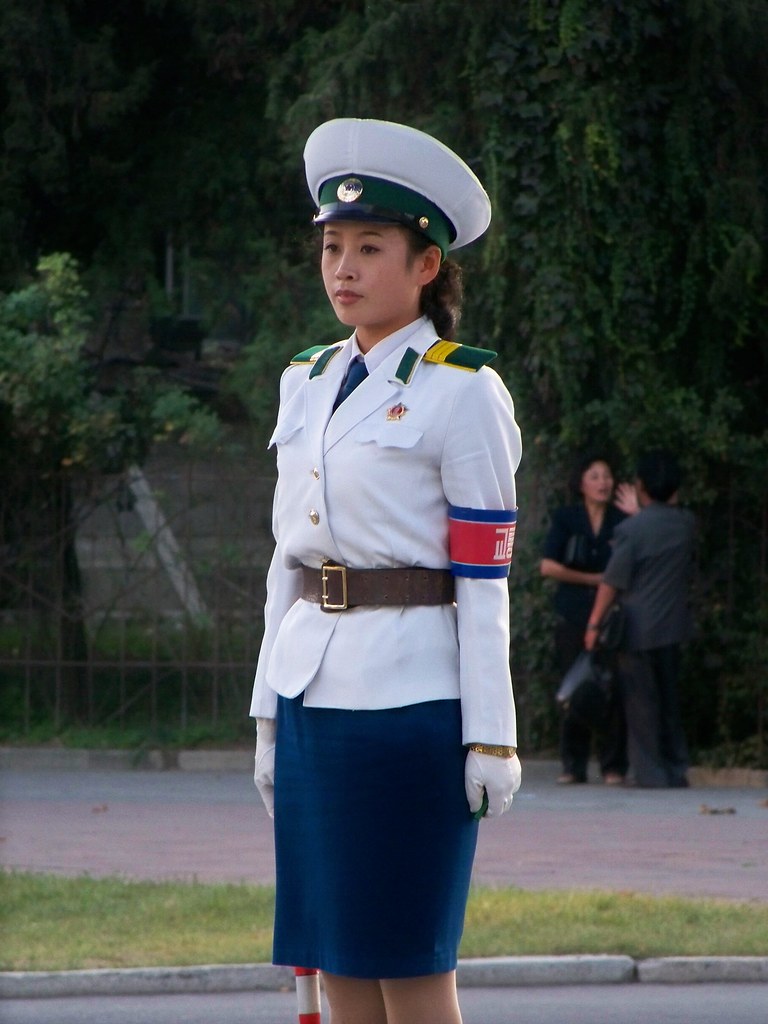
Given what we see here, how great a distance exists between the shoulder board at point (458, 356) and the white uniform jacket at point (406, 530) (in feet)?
0.05

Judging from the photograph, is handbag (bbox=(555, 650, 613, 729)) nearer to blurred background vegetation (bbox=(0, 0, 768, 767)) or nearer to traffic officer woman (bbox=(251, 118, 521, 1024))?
blurred background vegetation (bbox=(0, 0, 768, 767))

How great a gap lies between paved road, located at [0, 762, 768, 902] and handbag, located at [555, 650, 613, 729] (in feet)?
1.51

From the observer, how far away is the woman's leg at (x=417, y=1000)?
3348 millimetres

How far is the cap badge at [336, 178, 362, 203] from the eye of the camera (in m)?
3.48

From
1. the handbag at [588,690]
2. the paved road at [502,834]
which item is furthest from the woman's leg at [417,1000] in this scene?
the handbag at [588,690]

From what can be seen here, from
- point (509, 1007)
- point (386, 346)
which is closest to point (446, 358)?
point (386, 346)

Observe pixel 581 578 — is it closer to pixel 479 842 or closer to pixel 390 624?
pixel 479 842

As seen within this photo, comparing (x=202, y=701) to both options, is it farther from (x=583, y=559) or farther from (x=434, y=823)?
(x=434, y=823)

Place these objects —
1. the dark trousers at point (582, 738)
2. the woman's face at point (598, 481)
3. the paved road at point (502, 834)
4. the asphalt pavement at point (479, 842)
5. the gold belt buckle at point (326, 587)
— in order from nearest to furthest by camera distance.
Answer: the gold belt buckle at point (326, 587), the asphalt pavement at point (479, 842), the paved road at point (502, 834), the woman's face at point (598, 481), the dark trousers at point (582, 738)

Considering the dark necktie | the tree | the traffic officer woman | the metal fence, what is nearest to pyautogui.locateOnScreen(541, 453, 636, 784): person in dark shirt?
the metal fence

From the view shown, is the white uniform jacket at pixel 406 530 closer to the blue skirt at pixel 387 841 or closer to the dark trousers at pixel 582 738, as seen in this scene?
the blue skirt at pixel 387 841

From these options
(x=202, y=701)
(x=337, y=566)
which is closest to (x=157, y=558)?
(x=202, y=701)

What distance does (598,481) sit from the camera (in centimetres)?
1099

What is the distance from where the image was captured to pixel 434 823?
333cm
